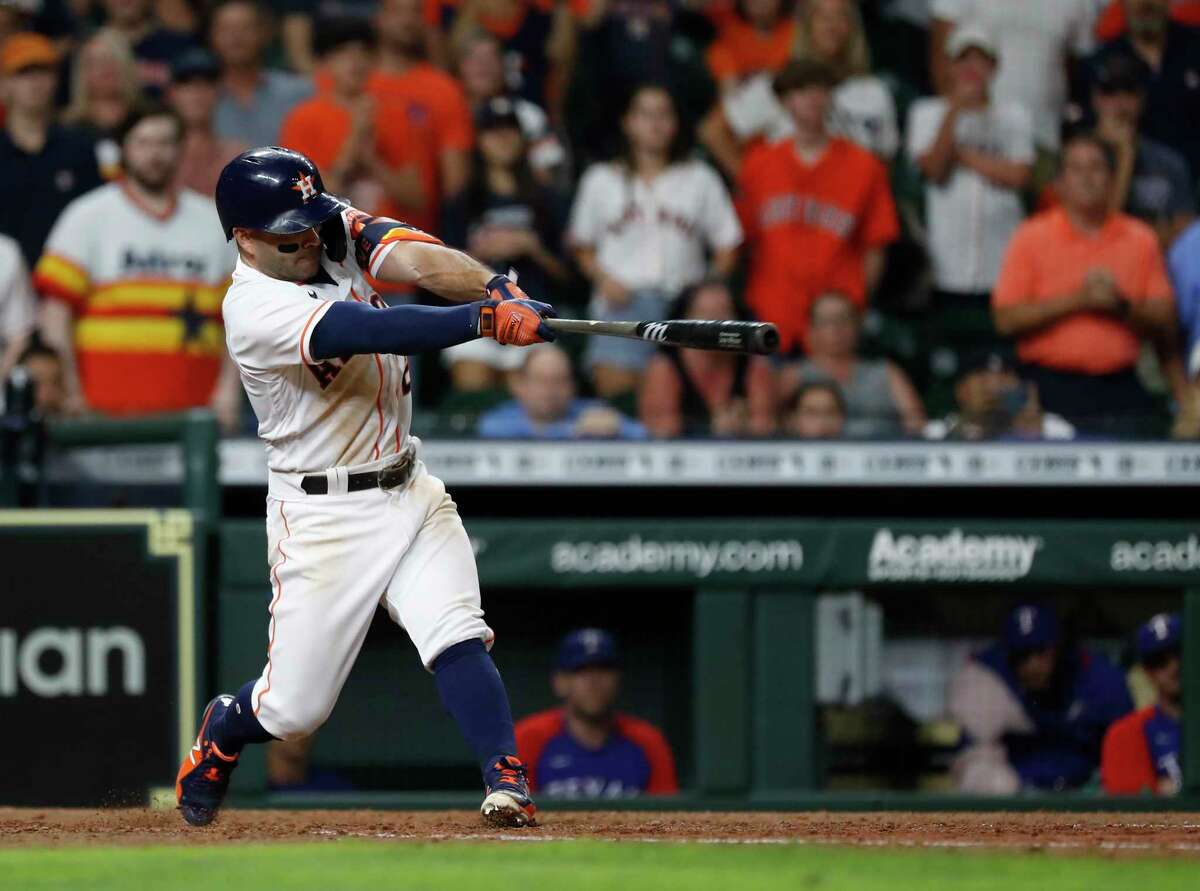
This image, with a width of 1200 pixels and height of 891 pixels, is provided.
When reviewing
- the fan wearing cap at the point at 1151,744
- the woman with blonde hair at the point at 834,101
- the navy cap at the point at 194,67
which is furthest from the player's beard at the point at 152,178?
the fan wearing cap at the point at 1151,744

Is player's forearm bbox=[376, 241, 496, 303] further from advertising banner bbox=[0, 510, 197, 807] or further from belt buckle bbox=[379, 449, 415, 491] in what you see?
advertising banner bbox=[0, 510, 197, 807]

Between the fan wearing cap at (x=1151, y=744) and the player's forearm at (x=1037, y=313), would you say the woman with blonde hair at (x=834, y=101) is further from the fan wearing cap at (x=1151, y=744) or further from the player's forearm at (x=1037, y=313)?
the fan wearing cap at (x=1151, y=744)

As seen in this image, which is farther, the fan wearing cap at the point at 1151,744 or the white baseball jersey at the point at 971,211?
the white baseball jersey at the point at 971,211

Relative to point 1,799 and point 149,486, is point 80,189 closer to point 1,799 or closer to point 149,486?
point 149,486

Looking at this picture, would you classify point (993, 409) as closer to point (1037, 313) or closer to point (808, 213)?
point (1037, 313)

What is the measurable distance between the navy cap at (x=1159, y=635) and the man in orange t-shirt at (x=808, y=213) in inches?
70.2

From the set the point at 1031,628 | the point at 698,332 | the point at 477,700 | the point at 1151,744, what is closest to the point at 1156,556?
the point at 1031,628

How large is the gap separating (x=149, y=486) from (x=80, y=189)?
1356mm

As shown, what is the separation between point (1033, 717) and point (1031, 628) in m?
0.32

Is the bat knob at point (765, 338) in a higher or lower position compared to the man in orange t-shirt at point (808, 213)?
lower

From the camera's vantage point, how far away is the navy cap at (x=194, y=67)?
771 centimetres

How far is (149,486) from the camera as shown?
7.04 m

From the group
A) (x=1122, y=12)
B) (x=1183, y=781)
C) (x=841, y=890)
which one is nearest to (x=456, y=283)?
(x=841, y=890)

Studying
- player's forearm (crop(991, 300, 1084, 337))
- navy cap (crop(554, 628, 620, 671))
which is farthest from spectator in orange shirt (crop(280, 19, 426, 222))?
player's forearm (crop(991, 300, 1084, 337))
